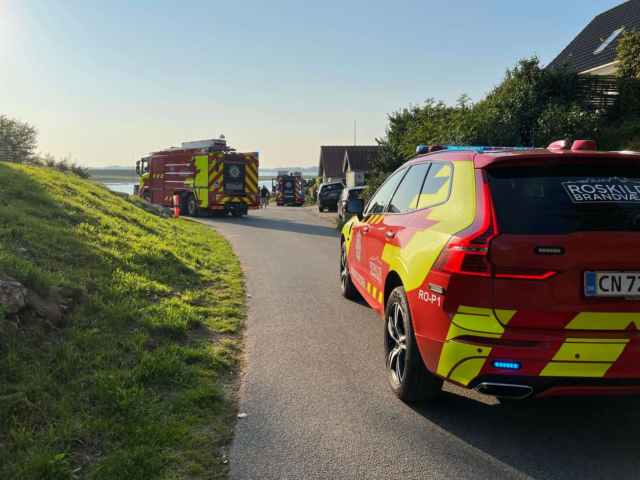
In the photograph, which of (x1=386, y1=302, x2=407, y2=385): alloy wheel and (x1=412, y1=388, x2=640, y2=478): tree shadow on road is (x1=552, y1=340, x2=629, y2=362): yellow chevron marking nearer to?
(x1=412, y1=388, x2=640, y2=478): tree shadow on road

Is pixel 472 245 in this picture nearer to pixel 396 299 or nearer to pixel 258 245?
pixel 396 299

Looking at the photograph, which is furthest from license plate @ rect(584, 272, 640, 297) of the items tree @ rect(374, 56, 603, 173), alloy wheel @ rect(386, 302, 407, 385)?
tree @ rect(374, 56, 603, 173)

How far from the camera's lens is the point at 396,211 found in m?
4.75

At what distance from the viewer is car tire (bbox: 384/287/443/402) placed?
356cm

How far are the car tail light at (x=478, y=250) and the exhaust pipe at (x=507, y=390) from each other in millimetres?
637

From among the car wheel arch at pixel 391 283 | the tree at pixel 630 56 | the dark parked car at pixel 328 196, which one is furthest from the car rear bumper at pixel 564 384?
the dark parked car at pixel 328 196

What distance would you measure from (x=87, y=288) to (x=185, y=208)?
19567 mm

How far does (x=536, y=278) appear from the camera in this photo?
285cm

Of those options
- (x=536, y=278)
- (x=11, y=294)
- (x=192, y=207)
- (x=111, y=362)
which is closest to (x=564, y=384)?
(x=536, y=278)

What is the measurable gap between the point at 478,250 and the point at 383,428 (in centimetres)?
138

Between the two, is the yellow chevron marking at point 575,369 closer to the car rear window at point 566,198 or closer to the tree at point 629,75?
the car rear window at point 566,198

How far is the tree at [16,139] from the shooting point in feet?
110

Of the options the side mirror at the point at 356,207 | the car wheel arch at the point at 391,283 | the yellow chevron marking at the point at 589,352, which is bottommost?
the yellow chevron marking at the point at 589,352

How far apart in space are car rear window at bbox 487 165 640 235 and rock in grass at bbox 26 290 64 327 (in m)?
3.92
